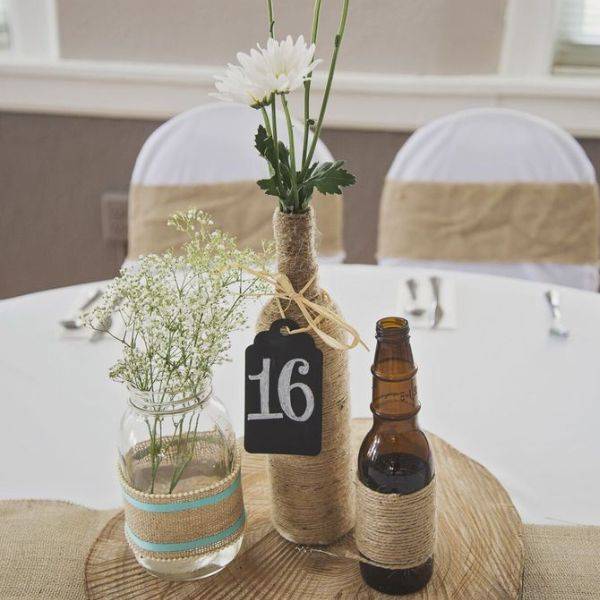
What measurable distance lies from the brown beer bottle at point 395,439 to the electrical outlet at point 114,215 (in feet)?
6.03

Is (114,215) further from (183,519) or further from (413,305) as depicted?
(183,519)

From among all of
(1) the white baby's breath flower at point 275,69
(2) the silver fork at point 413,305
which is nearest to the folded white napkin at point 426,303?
(2) the silver fork at point 413,305

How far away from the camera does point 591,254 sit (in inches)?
61.1

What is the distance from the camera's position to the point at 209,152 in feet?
5.29

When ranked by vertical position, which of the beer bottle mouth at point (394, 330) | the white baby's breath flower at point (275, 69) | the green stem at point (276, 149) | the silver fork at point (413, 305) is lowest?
the silver fork at point (413, 305)

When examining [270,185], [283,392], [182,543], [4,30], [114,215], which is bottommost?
[114,215]

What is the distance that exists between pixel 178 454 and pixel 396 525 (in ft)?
0.62

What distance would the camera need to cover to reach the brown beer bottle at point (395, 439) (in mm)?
618

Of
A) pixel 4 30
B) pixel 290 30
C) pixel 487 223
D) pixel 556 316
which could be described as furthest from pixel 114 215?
pixel 556 316

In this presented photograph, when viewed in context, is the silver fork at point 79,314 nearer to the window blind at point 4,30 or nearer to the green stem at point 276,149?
the green stem at point 276,149

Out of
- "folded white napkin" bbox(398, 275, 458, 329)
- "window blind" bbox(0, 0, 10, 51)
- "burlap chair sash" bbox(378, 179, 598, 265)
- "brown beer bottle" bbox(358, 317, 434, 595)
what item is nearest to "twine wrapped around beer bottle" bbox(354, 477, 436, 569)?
"brown beer bottle" bbox(358, 317, 434, 595)

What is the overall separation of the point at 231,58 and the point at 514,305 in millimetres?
1313

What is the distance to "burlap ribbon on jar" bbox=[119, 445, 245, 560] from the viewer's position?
64 centimetres

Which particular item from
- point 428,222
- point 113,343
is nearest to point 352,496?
point 113,343
